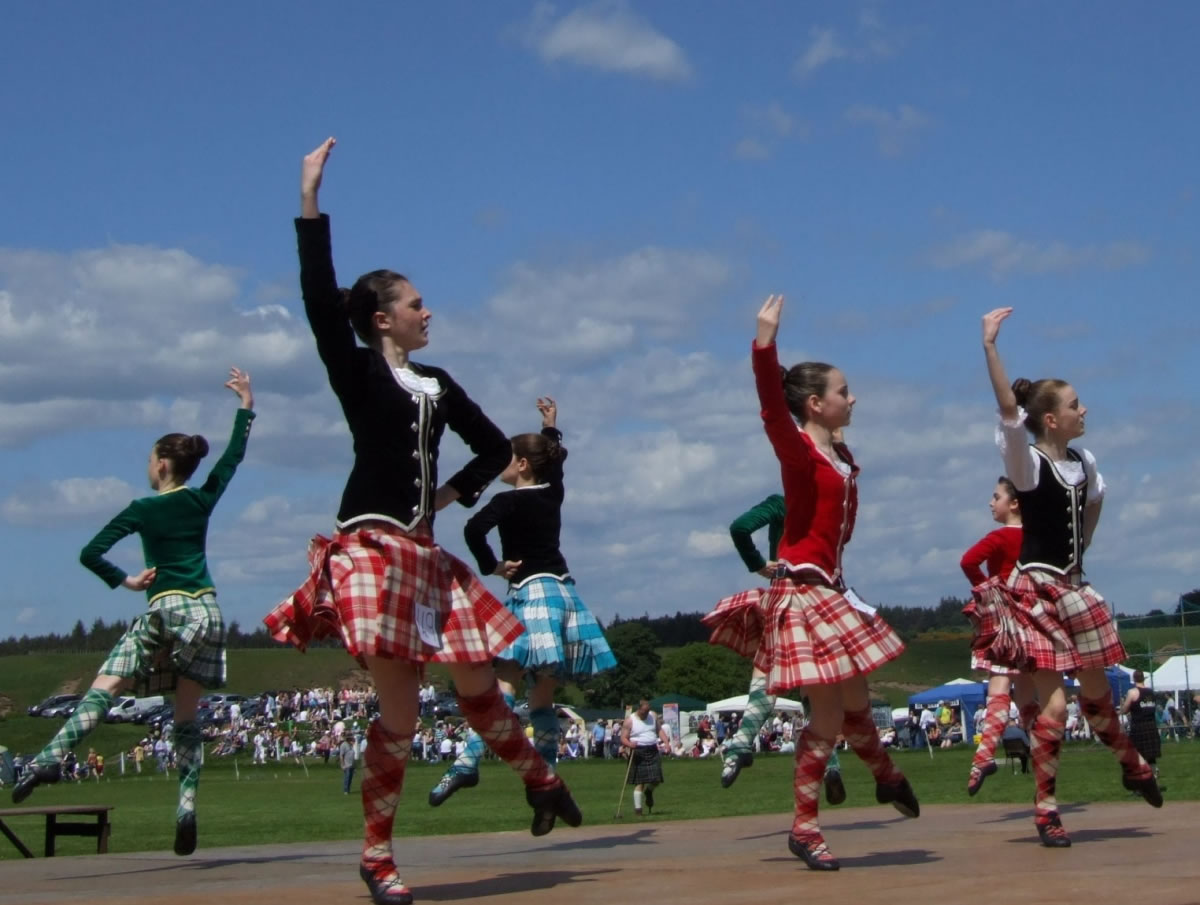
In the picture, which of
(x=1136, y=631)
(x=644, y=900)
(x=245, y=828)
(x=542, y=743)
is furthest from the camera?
(x=1136, y=631)

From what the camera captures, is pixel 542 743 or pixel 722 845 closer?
pixel 722 845

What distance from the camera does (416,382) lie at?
592cm

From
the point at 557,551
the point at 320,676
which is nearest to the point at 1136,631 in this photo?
the point at 557,551

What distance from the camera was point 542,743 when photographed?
920cm

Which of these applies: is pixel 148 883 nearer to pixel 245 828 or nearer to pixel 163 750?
pixel 245 828

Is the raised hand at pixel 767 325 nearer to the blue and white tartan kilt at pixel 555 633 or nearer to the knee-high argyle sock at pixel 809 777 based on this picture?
the knee-high argyle sock at pixel 809 777

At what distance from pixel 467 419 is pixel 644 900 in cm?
208

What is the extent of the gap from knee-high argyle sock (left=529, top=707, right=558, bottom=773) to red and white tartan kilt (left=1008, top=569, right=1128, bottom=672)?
120 inches

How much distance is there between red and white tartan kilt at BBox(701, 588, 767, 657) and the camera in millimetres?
7105

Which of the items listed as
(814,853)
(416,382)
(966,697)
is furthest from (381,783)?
(966,697)

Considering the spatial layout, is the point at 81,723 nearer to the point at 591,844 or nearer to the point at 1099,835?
the point at 591,844

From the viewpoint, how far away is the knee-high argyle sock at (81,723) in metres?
8.03

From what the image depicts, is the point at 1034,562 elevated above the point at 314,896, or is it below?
above

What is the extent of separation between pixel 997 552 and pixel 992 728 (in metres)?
1.35
